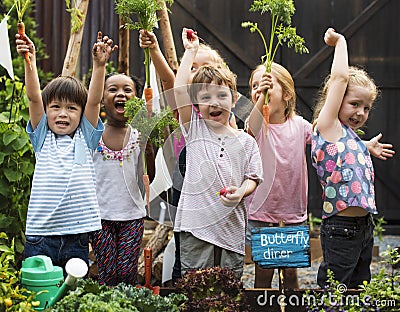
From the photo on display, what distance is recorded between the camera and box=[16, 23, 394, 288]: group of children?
10.6ft

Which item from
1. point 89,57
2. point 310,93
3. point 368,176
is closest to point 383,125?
point 310,93

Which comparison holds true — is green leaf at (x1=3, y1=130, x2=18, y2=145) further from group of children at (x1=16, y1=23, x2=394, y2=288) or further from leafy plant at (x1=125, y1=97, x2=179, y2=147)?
leafy plant at (x1=125, y1=97, x2=179, y2=147)

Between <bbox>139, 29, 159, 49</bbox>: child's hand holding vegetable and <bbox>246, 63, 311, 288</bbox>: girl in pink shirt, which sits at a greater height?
<bbox>139, 29, 159, 49</bbox>: child's hand holding vegetable

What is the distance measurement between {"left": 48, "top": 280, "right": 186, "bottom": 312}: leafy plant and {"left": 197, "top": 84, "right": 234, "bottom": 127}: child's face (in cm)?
91

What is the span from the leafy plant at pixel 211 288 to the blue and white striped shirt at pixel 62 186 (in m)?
0.69

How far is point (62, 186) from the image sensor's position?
325 centimetres

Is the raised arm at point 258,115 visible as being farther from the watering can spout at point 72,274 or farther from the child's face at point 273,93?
the watering can spout at point 72,274

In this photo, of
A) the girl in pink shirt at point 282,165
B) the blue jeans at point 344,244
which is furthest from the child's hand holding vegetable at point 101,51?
the blue jeans at point 344,244

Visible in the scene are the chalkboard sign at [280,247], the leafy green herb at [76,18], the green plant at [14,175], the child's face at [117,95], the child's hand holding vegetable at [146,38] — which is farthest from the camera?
the green plant at [14,175]

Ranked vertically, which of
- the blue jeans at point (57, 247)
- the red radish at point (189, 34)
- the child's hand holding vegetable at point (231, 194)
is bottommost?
the blue jeans at point (57, 247)

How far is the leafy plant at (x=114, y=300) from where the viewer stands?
235 cm

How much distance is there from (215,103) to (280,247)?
724 mm

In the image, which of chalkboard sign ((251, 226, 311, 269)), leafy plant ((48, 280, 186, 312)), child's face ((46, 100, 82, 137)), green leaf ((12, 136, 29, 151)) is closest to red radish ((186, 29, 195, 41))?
child's face ((46, 100, 82, 137))

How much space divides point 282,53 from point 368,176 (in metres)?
3.75
